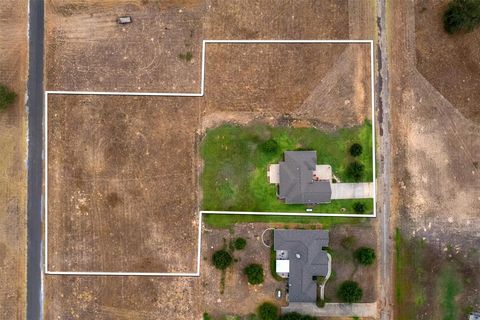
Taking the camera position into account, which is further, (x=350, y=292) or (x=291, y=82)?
(x=291, y=82)

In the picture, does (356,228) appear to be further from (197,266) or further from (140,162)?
(140,162)

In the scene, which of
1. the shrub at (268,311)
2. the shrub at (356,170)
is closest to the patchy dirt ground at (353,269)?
the shrub at (356,170)

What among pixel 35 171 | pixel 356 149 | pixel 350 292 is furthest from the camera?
pixel 35 171

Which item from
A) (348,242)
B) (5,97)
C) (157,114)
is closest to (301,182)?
(348,242)

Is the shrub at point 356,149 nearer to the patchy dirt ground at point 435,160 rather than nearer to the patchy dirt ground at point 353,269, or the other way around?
the patchy dirt ground at point 435,160

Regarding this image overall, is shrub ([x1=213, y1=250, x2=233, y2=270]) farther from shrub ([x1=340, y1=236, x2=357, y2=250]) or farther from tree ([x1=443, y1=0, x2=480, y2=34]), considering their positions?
tree ([x1=443, y1=0, x2=480, y2=34])

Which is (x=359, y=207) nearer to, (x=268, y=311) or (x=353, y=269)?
(x=353, y=269)
